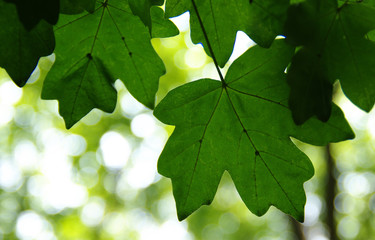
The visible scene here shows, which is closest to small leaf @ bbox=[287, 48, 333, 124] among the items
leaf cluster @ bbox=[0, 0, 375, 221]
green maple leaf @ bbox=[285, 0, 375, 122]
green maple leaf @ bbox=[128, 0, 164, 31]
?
green maple leaf @ bbox=[285, 0, 375, 122]

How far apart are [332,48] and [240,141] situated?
529 millimetres

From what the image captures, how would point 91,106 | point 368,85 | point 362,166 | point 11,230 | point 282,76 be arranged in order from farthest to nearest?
point 362,166, point 11,230, point 91,106, point 282,76, point 368,85

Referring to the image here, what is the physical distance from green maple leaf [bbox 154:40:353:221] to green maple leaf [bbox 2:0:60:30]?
0.56 m

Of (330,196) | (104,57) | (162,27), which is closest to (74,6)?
(104,57)

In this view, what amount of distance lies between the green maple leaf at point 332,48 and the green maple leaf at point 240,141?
25 cm

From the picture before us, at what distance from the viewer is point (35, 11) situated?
1.06m

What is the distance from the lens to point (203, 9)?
4.75ft

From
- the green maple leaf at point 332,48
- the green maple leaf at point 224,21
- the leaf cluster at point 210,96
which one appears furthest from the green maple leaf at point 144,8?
the green maple leaf at point 332,48

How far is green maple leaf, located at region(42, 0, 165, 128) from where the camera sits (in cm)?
149

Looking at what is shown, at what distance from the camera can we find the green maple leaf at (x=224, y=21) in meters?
Answer: 1.29

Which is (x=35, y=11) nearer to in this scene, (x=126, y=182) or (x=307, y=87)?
(x=307, y=87)

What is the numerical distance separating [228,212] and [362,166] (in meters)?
5.30

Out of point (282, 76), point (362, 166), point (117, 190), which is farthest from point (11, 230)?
point (282, 76)

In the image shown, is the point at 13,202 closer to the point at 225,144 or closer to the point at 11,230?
the point at 11,230
